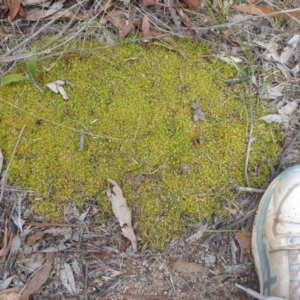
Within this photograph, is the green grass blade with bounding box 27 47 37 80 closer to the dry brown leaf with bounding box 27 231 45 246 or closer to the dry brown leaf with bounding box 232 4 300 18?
the dry brown leaf with bounding box 27 231 45 246

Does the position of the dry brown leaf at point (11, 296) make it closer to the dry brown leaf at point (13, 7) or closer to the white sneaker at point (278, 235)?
the white sneaker at point (278, 235)

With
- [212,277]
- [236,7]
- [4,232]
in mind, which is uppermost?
[236,7]

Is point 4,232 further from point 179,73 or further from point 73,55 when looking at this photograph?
point 179,73

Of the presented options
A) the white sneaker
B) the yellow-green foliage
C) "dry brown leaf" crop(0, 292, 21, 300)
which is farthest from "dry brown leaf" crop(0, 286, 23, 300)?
the white sneaker

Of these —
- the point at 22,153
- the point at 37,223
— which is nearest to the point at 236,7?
the point at 22,153

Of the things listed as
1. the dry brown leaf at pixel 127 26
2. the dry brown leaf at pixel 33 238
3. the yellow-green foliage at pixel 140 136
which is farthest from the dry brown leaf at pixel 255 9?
the dry brown leaf at pixel 33 238

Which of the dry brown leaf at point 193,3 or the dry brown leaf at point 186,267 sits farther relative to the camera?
the dry brown leaf at point 193,3
